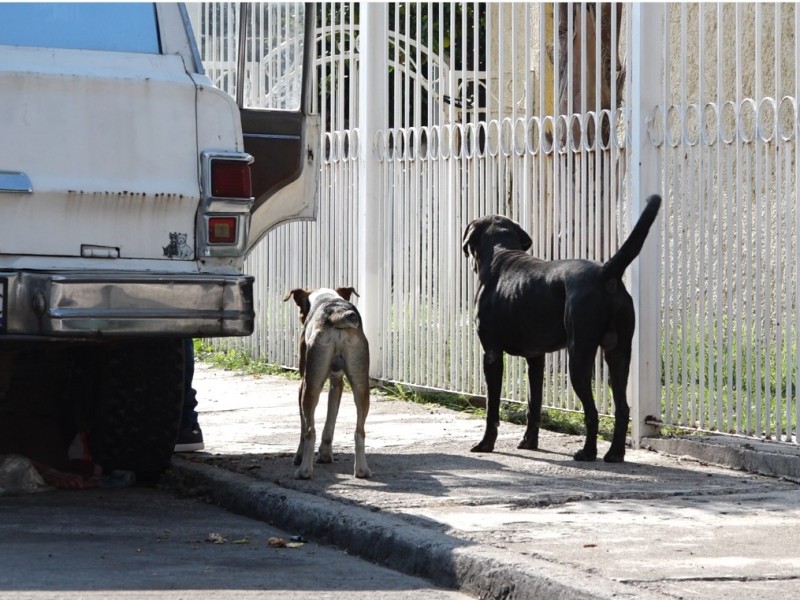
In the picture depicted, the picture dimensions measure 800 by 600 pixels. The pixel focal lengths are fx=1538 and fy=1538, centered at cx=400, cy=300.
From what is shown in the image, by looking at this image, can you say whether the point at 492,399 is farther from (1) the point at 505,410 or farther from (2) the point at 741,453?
(1) the point at 505,410

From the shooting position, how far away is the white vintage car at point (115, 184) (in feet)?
20.3

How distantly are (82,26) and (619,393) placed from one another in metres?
3.24

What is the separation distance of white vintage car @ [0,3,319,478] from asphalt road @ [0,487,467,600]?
76 centimetres

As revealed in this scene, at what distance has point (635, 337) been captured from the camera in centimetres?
846

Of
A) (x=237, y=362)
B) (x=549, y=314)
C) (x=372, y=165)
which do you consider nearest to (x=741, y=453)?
(x=549, y=314)

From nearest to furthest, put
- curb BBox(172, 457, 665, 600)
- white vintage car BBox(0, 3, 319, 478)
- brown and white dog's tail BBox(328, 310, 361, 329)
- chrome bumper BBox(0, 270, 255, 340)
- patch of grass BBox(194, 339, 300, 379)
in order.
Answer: curb BBox(172, 457, 665, 600) → chrome bumper BBox(0, 270, 255, 340) → white vintage car BBox(0, 3, 319, 478) → brown and white dog's tail BBox(328, 310, 361, 329) → patch of grass BBox(194, 339, 300, 379)

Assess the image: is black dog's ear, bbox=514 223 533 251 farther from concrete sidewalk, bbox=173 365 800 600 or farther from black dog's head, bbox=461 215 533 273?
concrete sidewalk, bbox=173 365 800 600

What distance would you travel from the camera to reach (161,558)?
5.70m

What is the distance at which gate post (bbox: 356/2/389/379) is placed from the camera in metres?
11.4

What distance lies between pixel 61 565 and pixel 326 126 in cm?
724

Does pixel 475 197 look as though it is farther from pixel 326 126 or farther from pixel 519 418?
pixel 326 126

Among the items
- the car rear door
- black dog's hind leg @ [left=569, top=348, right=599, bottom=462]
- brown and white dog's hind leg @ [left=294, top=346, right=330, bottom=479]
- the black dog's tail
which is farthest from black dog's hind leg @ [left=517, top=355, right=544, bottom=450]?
the car rear door

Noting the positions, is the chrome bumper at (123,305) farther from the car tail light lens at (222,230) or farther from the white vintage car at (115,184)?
the car tail light lens at (222,230)

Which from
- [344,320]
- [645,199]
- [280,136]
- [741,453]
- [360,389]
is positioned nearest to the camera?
[344,320]
